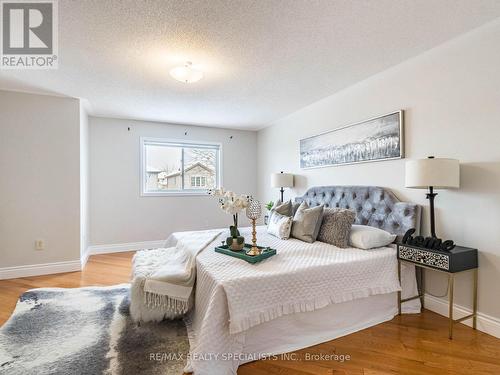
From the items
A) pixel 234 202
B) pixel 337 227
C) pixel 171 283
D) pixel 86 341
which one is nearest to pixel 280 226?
pixel 337 227

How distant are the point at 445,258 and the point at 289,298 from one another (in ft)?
3.94

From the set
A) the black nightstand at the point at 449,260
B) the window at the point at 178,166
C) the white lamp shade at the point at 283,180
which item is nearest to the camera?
the black nightstand at the point at 449,260

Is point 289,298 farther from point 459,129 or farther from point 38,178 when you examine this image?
point 38,178

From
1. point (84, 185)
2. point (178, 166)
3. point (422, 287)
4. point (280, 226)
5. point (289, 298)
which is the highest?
point (178, 166)

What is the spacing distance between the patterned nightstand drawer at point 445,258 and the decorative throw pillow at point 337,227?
510 mm

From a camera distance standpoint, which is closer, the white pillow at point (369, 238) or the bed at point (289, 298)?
the bed at point (289, 298)

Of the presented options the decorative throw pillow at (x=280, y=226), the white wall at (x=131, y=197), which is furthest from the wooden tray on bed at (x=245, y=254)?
the white wall at (x=131, y=197)

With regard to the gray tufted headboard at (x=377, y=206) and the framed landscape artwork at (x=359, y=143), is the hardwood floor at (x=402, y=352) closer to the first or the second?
the gray tufted headboard at (x=377, y=206)

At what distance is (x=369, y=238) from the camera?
95.9 inches

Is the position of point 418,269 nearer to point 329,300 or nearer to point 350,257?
point 350,257

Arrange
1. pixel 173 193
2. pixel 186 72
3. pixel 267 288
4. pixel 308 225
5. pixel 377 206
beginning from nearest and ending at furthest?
pixel 267 288 → pixel 186 72 → pixel 308 225 → pixel 377 206 → pixel 173 193

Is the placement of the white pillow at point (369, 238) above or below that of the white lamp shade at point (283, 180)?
below

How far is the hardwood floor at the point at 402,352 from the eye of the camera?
5.57ft

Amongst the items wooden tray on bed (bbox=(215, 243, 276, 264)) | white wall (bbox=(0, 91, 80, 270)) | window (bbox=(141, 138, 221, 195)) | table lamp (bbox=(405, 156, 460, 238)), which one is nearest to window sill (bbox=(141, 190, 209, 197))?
window (bbox=(141, 138, 221, 195))
